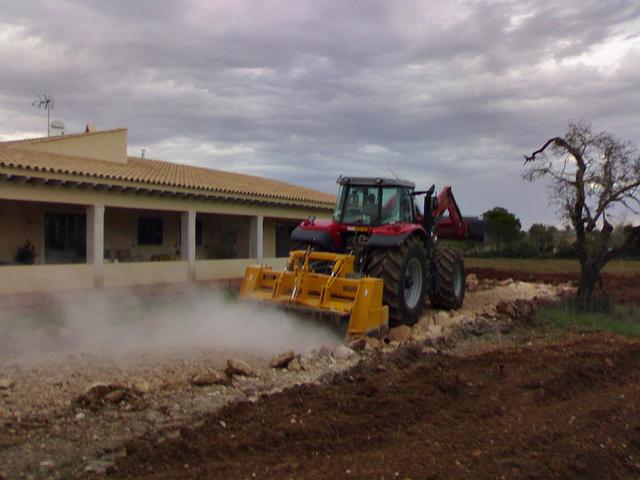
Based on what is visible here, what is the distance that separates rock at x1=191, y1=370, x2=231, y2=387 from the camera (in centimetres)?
595

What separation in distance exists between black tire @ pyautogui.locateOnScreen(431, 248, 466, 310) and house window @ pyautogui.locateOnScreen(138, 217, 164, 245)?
31.4 feet

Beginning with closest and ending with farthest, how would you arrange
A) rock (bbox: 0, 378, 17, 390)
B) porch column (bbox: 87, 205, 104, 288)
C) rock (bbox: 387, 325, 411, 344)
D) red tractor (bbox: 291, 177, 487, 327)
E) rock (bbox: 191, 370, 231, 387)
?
rock (bbox: 0, 378, 17, 390)
rock (bbox: 191, 370, 231, 387)
rock (bbox: 387, 325, 411, 344)
red tractor (bbox: 291, 177, 487, 327)
porch column (bbox: 87, 205, 104, 288)

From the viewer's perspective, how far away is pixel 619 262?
101 ft

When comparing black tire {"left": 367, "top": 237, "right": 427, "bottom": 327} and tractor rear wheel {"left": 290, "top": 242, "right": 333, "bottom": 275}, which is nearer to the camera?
black tire {"left": 367, "top": 237, "right": 427, "bottom": 327}

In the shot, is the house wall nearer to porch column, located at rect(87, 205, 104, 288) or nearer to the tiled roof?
the tiled roof

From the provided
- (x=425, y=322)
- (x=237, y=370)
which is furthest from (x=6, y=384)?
(x=425, y=322)

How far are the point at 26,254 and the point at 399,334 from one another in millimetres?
9770

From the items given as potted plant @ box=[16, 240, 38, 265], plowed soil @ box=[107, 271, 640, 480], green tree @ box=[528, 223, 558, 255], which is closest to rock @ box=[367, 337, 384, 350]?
plowed soil @ box=[107, 271, 640, 480]

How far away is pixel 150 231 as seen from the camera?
17484mm

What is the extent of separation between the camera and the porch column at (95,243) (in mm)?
13336

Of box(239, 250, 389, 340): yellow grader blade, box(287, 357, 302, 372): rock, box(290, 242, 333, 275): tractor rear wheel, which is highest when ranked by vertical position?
box(290, 242, 333, 275): tractor rear wheel

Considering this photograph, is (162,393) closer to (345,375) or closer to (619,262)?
(345,375)

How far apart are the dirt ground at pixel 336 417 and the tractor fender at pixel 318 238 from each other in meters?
2.34

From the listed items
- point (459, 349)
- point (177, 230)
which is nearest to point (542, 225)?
point (177, 230)
